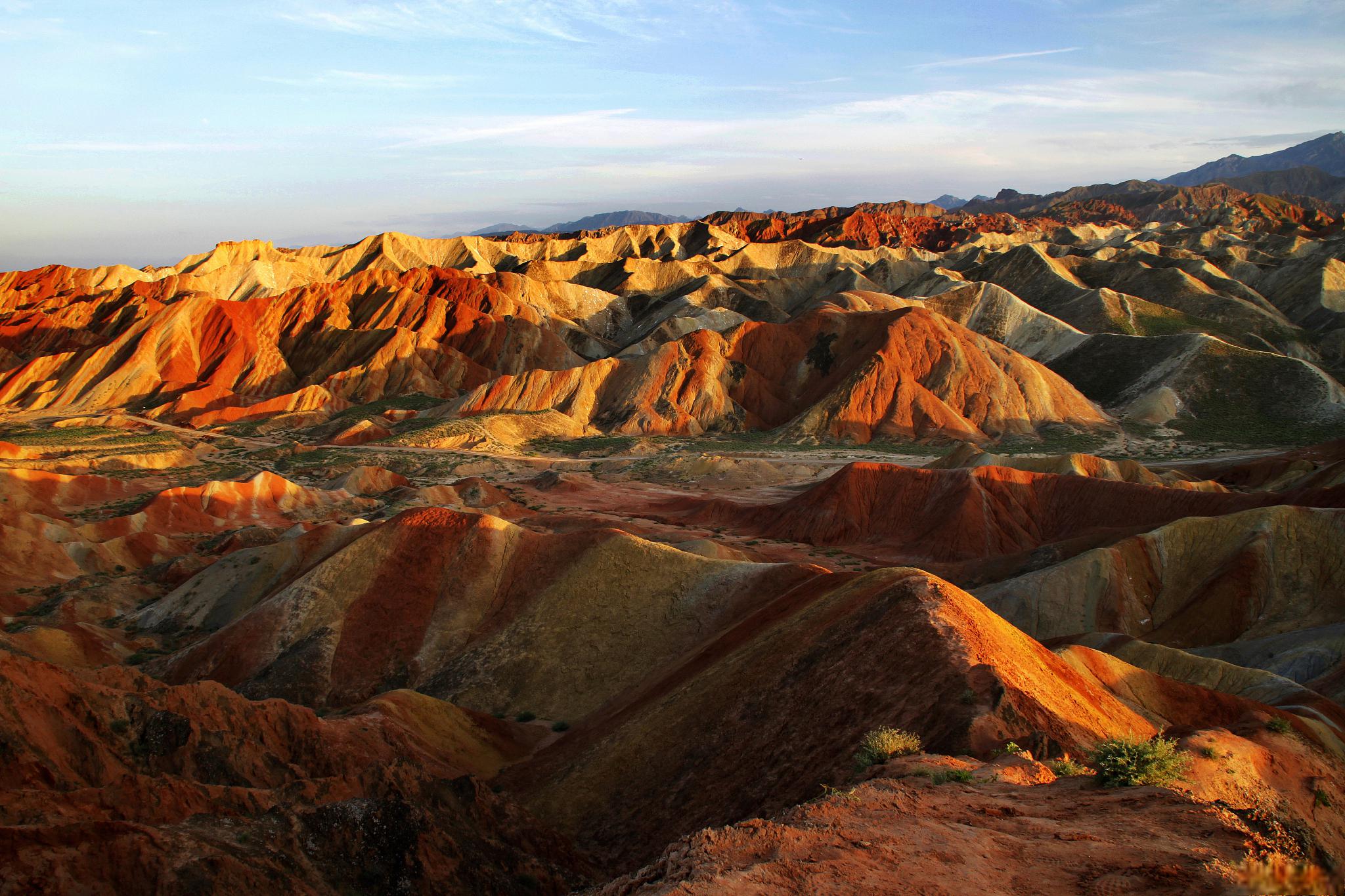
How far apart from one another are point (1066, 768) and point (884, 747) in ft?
7.93

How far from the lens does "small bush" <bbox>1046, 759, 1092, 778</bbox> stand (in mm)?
11836

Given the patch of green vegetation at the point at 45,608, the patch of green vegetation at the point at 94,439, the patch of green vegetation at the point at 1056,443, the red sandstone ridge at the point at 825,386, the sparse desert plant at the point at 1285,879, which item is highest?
the sparse desert plant at the point at 1285,879

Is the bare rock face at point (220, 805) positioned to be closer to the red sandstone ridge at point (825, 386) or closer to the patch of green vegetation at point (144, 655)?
the patch of green vegetation at point (144, 655)

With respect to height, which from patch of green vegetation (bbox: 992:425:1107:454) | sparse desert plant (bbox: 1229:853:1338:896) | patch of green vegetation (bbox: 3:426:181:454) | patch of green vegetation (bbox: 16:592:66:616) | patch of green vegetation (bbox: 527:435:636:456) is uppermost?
sparse desert plant (bbox: 1229:853:1338:896)

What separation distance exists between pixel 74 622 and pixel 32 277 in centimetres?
13644

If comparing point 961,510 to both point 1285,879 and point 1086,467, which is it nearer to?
point 1086,467

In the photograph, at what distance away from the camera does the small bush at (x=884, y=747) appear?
12570 mm

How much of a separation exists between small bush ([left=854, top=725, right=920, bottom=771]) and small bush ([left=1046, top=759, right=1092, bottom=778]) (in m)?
1.80

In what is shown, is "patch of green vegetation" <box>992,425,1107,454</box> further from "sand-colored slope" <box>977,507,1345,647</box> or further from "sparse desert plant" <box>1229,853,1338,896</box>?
"sparse desert plant" <box>1229,853,1338,896</box>

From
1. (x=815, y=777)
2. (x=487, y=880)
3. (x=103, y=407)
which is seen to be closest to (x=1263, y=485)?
(x=815, y=777)

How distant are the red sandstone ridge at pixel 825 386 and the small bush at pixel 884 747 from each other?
65485mm

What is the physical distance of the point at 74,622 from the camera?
1310 inches

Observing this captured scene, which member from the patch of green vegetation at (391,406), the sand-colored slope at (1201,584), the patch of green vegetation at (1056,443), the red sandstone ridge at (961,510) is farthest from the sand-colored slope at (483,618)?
the patch of green vegetation at (391,406)

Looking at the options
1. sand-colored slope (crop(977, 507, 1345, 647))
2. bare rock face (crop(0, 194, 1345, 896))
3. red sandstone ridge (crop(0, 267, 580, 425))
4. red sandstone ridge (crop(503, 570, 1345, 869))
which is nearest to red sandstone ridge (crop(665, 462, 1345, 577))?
bare rock face (crop(0, 194, 1345, 896))
